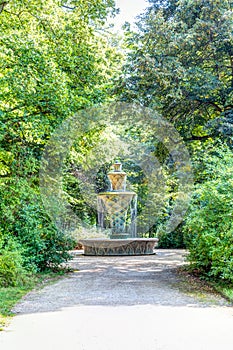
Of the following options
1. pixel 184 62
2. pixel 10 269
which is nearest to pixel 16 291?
pixel 10 269

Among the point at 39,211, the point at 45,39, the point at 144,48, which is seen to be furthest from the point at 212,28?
the point at 39,211

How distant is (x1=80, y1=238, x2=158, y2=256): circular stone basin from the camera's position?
14.1 meters

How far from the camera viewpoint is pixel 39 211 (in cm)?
877

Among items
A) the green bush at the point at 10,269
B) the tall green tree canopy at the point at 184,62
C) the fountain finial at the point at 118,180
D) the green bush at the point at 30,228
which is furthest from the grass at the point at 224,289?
the fountain finial at the point at 118,180

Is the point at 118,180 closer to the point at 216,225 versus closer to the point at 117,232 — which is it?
the point at 117,232

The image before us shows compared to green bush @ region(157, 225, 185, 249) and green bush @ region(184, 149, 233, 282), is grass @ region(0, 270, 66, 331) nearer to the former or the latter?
green bush @ region(184, 149, 233, 282)

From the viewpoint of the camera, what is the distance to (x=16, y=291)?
6.25 m

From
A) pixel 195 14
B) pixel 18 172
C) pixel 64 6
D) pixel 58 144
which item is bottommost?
pixel 18 172

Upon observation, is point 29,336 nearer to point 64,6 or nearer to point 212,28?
point 212,28

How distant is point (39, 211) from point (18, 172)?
1083 millimetres

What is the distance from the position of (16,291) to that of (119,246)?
26.7ft

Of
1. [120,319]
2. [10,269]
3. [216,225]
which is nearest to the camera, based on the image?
[120,319]

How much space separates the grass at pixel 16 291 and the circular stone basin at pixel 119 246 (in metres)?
5.12

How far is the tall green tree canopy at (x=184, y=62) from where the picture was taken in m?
9.85
